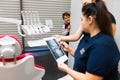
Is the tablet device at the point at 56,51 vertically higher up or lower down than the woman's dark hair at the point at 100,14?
lower down

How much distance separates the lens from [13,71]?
132cm

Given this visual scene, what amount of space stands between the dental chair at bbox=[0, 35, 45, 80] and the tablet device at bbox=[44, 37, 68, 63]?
0.96ft

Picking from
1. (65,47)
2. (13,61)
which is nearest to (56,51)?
(65,47)

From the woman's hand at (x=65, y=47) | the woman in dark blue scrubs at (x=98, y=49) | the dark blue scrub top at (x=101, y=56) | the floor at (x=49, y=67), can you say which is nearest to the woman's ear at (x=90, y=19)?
the woman in dark blue scrubs at (x=98, y=49)

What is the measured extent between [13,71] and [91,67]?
0.53 meters

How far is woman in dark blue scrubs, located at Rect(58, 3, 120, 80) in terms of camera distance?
1.21 meters

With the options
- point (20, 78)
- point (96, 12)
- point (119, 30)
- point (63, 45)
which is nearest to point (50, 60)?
point (119, 30)

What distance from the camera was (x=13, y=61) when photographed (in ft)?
4.31

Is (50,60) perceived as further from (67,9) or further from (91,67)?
(91,67)

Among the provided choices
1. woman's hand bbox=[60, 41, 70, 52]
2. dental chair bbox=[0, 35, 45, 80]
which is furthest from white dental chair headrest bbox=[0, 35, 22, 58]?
woman's hand bbox=[60, 41, 70, 52]

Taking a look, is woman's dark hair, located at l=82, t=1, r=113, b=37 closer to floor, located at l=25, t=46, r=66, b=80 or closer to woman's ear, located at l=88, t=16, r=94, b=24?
woman's ear, located at l=88, t=16, r=94, b=24

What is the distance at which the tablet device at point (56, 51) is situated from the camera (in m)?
1.64

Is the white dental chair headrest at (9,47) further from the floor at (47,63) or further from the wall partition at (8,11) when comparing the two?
the wall partition at (8,11)

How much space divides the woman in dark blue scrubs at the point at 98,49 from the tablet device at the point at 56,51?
32cm
